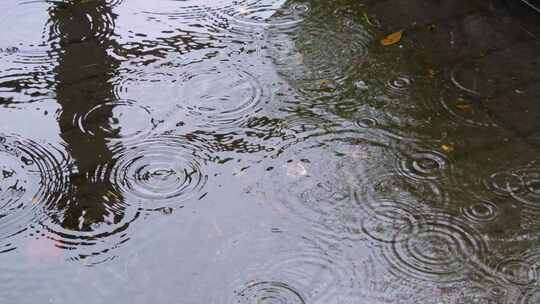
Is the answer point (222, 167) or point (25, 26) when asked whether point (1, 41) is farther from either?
point (222, 167)

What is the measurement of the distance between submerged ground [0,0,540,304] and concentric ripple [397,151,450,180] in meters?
0.01

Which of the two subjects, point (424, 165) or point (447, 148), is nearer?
point (424, 165)

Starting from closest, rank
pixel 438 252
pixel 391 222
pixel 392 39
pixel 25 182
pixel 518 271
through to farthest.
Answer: pixel 518 271, pixel 438 252, pixel 391 222, pixel 25 182, pixel 392 39

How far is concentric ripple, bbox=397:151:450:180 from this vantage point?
12.7ft

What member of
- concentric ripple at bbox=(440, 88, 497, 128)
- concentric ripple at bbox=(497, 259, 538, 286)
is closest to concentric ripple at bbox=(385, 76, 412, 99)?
concentric ripple at bbox=(440, 88, 497, 128)

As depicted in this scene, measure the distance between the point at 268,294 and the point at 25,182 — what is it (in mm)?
1491

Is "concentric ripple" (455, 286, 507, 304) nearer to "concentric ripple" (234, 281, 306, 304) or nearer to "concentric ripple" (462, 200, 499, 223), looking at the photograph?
"concentric ripple" (462, 200, 499, 223)

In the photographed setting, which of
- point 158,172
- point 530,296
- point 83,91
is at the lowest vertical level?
point 530,296

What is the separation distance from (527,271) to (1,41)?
3.62 metres

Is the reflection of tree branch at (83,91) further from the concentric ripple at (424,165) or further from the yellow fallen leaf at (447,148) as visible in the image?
the yellow fallen leaf at (447,148)

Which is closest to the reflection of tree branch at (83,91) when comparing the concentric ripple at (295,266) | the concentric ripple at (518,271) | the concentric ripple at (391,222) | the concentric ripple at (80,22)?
the concentric ripple at (80,22)

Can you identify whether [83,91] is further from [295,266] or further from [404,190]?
[404,190]

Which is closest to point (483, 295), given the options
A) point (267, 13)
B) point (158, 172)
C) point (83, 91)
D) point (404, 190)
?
point (404, 190)

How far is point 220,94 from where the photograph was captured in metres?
4.50
